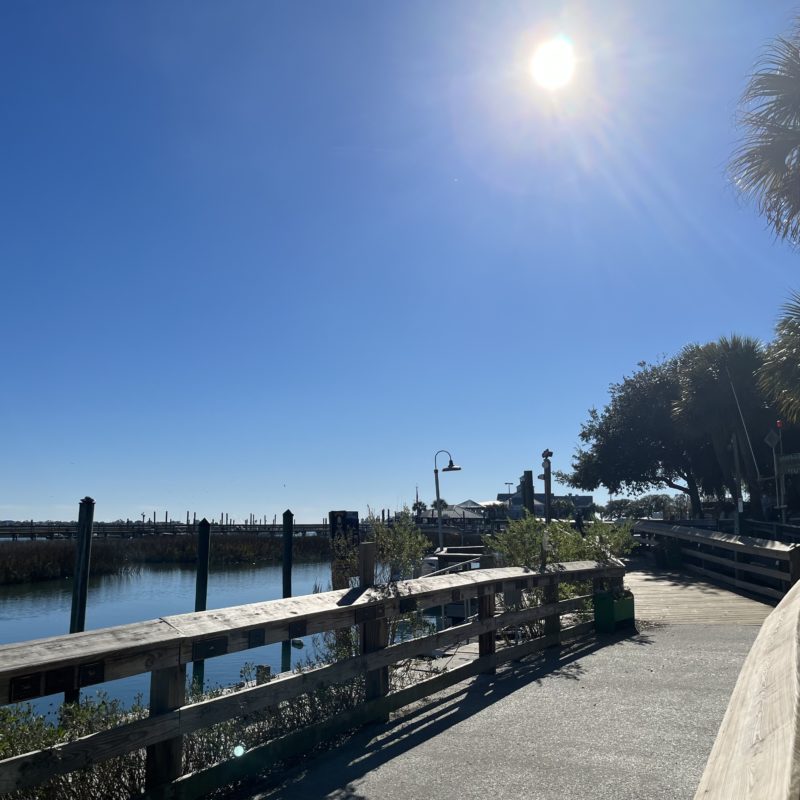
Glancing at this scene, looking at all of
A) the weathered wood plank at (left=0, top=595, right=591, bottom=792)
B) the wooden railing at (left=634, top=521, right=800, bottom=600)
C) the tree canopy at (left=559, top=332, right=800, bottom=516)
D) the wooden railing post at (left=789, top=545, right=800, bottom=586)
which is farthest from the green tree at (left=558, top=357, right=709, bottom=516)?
the weathered wood plank at (left=0, top=595, right=591, bottom=792)

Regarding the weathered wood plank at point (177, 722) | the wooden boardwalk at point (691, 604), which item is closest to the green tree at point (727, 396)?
the wooden boardwalk at point (691, 604)

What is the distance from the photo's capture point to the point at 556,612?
8836 mm

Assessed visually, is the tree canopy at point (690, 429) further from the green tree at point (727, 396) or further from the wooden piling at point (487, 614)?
the wooden piling at point (487, 614)

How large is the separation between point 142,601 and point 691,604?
69.3 ft

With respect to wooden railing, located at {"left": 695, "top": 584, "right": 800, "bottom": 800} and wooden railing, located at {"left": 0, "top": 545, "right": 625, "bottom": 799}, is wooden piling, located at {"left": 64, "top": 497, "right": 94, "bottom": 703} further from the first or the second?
wooden railing, located at {"left": 695, "top": 584, "right": 800, "bottom": 800}

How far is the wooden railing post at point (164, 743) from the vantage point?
394 centimetres

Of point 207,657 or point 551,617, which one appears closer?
point 207,657

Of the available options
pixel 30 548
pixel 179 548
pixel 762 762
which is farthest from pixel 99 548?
pixel 762 762

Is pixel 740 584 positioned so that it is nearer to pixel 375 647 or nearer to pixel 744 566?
pixel 744 566

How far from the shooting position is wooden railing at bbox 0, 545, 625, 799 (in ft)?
11.2

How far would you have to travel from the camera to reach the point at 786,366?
14031mm

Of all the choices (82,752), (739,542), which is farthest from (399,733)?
(739,542)

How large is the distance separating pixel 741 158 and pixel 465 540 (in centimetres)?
3152

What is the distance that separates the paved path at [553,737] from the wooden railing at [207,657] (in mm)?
234
